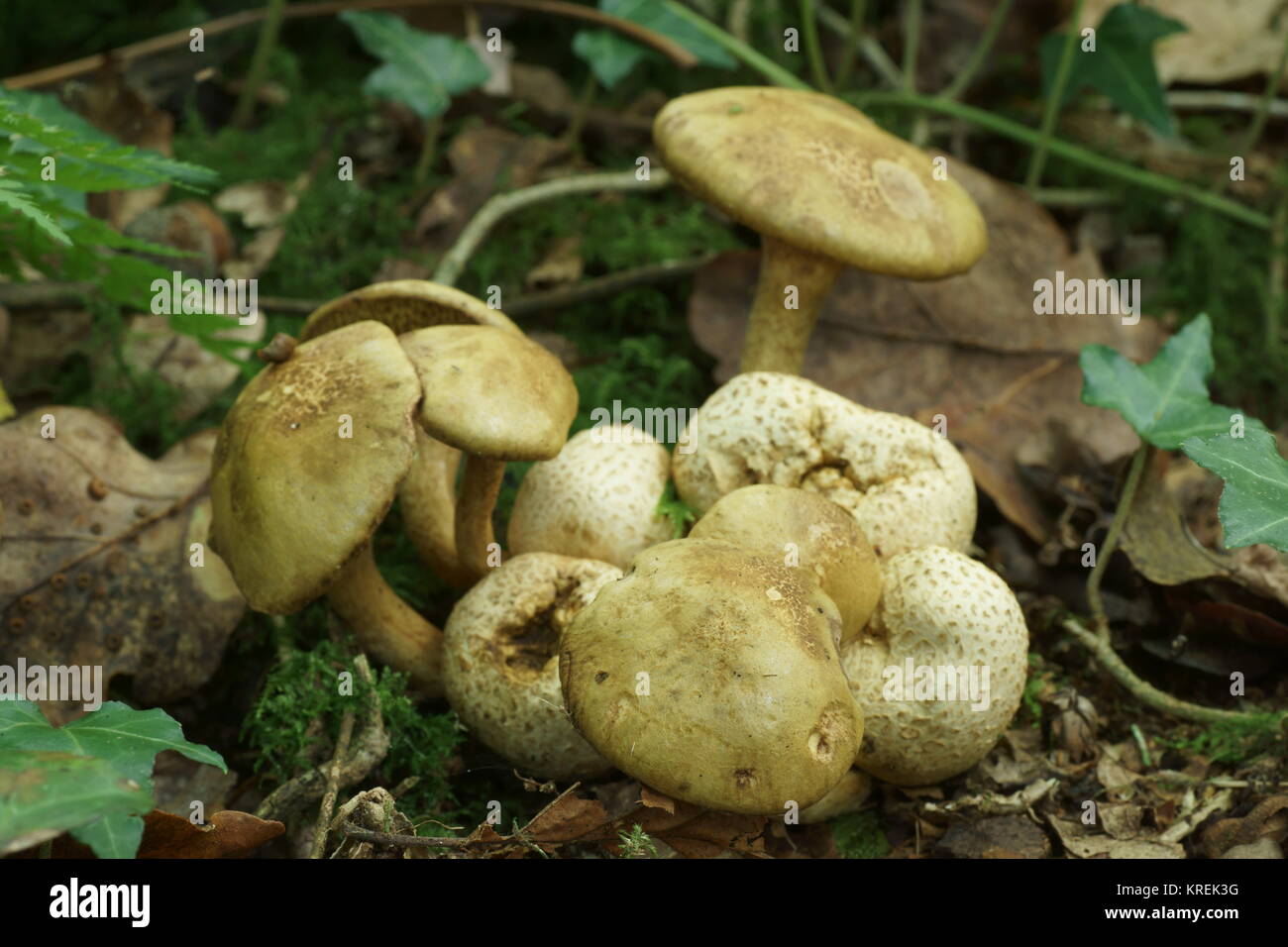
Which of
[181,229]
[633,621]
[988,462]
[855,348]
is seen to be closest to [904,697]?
[633,621]

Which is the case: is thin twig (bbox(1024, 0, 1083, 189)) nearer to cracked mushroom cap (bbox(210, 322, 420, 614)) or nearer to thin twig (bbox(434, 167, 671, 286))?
thin twig (bbox(434, 167, 671, 286))

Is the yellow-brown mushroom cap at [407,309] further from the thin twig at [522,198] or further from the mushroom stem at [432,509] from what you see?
the thin twig at [522,198]

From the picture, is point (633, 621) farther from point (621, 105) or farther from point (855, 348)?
point (621, 105)

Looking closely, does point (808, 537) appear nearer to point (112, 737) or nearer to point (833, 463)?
point (833, 463)

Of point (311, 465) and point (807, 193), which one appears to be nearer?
point (311, 465)

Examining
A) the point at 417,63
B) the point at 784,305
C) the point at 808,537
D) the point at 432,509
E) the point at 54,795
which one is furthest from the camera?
the point at 417,63

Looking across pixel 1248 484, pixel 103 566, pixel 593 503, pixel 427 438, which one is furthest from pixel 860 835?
pixel 103 566

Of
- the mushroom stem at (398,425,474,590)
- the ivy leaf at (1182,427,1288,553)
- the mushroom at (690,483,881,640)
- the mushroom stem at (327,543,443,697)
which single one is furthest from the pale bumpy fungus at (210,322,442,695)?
the ivy leaf at (1182,427,1288,553)
